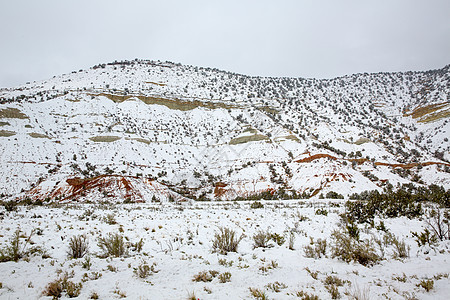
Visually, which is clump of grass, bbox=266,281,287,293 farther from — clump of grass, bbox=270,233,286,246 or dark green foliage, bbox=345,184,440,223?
dark green foliage, bbox=345,184,440,223

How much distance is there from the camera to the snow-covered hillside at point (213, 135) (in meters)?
25.3

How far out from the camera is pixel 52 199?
64.8 ft

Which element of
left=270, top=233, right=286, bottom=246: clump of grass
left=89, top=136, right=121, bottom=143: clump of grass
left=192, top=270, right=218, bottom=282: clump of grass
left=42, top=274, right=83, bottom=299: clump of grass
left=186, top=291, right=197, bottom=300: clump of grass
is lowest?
left=270, top=233, right=286, bottom=246: clump of grass

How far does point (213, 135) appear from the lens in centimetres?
4188

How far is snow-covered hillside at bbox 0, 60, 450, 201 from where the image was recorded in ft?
82.9

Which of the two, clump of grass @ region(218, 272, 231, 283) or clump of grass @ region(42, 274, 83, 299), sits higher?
clump of grass @ region(42, 274, 83, 299)

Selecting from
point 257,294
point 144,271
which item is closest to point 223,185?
point 144,271

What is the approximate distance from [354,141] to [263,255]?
38.0 meters

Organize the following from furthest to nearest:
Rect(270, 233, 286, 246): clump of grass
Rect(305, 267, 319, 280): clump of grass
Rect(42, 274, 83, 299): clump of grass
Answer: Rect(270, 233, 286, 246): clump of grass < Rect(305, 267, 319, 280): clump of grass < Rect(42, 274, 83, 299): clump of grass

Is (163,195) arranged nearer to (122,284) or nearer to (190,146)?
(190,146)

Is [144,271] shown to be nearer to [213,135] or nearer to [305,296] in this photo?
[305,296]

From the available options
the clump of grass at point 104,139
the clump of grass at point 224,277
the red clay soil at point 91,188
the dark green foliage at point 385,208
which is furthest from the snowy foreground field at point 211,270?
the clump of grass at point 104,139

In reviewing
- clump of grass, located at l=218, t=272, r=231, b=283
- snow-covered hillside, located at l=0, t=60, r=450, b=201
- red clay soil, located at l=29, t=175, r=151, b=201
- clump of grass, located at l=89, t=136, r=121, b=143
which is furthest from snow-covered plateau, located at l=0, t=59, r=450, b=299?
clump of grass, located at l=89, t=136, r=121, b=143

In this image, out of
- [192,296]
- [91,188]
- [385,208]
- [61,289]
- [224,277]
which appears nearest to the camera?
[192,296]
